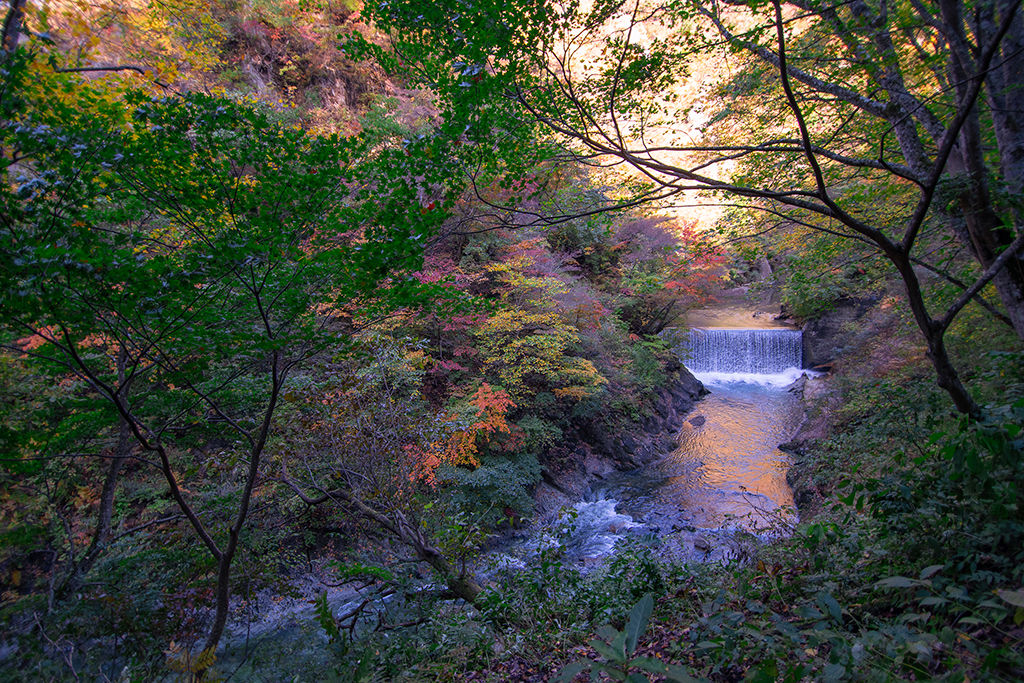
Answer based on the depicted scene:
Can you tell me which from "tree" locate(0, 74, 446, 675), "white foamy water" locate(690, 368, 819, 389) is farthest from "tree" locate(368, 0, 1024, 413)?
"white foamy water" locate(690, 368, 819, 389)

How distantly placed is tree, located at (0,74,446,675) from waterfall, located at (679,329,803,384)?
14.7 meters

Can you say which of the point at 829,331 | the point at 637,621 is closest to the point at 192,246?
the point at 637,621

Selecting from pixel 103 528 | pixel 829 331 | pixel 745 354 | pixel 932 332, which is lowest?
pixel 745 354

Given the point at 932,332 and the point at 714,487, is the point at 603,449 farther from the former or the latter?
the point at 932,332

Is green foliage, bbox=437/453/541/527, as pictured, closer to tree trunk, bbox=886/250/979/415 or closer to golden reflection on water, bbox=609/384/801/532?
golden reflection on water, bbox=609/384/801/532

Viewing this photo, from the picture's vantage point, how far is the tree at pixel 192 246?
236 centimetres

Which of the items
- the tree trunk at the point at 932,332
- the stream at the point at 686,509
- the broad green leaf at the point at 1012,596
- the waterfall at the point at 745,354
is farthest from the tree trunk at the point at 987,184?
the waterfall at the point at 745,354

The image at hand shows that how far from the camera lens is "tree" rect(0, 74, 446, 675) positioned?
7.73 feet

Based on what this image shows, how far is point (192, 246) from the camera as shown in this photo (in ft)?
9.22

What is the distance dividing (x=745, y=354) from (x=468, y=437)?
14.1 meters

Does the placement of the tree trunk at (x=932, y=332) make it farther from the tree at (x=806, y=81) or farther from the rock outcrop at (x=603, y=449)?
the rock outcrop at (x=603, y=449)

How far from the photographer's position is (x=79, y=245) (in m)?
2.47

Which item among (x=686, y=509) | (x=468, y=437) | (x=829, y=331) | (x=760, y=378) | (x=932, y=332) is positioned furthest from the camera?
(x=760, y=378)

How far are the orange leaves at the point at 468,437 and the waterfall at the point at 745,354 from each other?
406 inches
